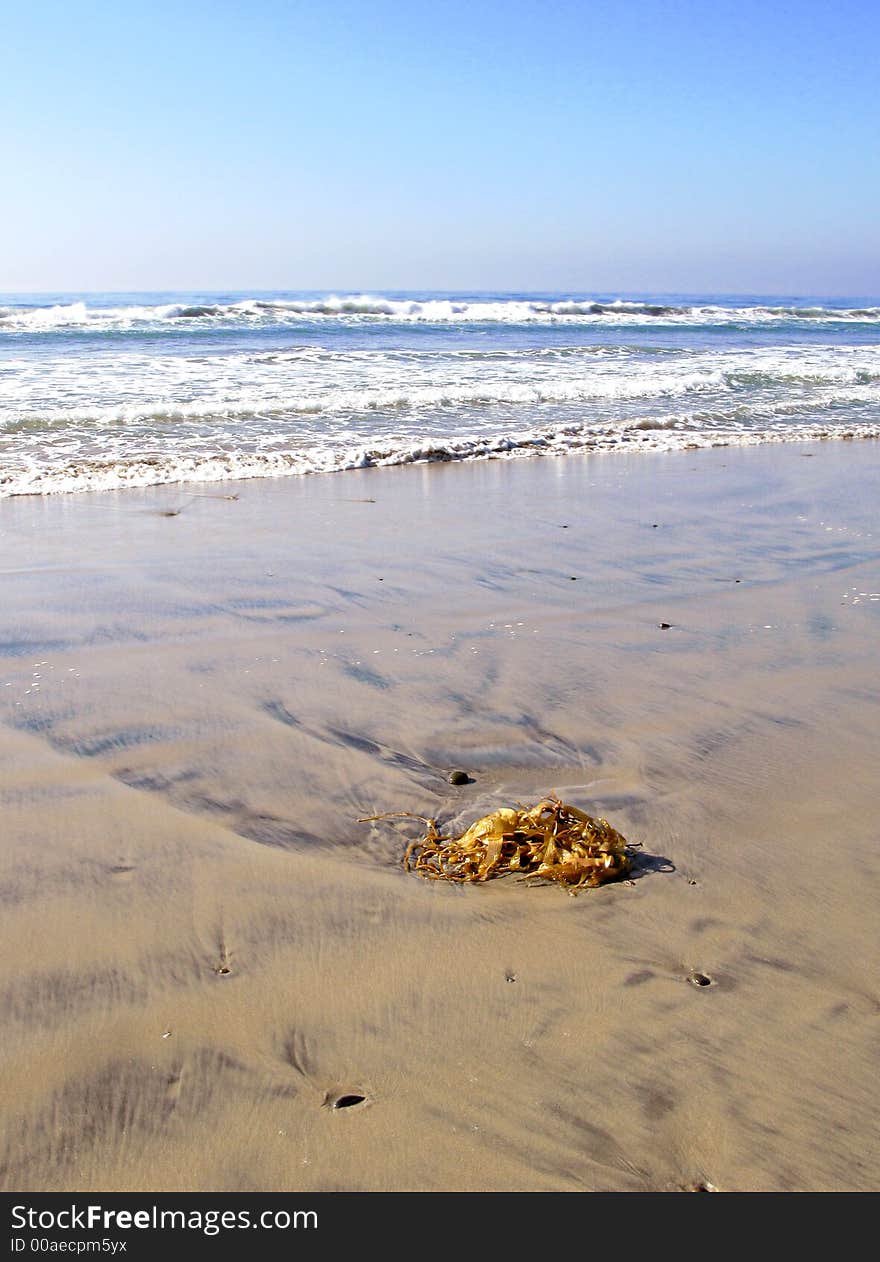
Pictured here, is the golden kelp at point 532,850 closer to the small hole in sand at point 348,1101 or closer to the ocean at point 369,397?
the small hole in sand at point 348,1101

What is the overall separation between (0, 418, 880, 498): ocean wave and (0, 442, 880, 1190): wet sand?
7.50 ft

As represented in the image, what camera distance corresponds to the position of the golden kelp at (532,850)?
232 centimetres

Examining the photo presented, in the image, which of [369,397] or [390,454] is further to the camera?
[369,397]

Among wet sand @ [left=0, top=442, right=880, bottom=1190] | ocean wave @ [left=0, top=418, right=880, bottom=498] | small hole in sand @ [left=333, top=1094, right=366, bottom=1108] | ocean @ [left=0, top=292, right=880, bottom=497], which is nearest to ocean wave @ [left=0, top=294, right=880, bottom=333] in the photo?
ocean @ [left=0, top=292, right=880, bottom=497]

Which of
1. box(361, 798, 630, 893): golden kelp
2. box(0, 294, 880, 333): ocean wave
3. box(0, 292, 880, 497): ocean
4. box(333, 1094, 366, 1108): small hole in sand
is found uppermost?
box(0, 294, 880, 333): ocean wave

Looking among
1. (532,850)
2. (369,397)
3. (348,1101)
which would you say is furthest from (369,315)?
(348,1101)

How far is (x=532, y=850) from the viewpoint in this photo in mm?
2361

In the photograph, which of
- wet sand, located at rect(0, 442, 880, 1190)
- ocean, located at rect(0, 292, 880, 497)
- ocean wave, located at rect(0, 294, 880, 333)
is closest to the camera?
wet sand, located at rect(0, 442, 880, 1190)

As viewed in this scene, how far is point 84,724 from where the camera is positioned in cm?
310

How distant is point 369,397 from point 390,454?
2992mm

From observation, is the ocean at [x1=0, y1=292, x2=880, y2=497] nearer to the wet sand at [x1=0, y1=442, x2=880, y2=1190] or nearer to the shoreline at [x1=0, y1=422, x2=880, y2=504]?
the shoreline at [x1=0, y1=422, x2=880, y2=504]

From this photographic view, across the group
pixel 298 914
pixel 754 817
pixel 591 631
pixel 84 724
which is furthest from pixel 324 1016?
pixel 591 631

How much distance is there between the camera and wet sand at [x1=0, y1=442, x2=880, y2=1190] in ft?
5.30

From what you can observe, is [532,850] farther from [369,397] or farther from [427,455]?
[369,397]
